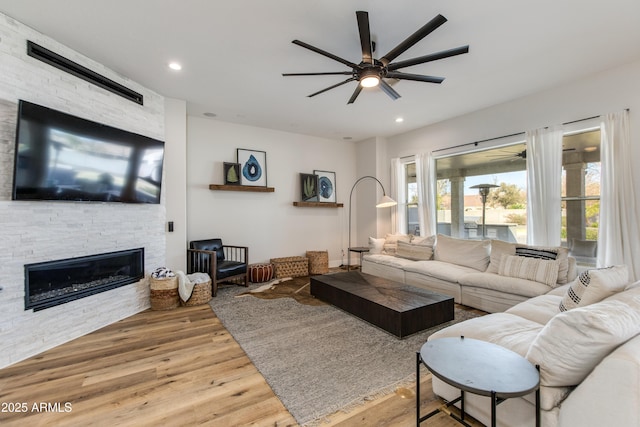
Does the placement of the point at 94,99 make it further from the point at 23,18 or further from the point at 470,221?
the point at 470,221

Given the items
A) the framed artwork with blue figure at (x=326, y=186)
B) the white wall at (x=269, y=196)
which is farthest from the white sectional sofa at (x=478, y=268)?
the framed artwork with blue figure at (x=326, y=186)

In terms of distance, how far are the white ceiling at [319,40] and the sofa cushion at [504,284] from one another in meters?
2.47

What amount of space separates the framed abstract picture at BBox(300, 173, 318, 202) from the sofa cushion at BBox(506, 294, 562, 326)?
4.22 meters

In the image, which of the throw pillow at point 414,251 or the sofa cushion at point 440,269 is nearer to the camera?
the sofa cushion at point 440,269

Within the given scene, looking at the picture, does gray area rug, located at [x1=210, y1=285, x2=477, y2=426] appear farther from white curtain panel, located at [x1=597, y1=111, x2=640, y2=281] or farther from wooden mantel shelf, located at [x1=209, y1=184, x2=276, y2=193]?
wooden mantel shelf, located at [x1=209, y1=184, x2=276, y2=193]

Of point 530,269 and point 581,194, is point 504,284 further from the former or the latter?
point 581,194

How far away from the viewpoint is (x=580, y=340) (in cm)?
131

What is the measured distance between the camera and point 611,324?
130cm

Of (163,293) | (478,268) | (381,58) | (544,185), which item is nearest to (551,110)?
(544,185)

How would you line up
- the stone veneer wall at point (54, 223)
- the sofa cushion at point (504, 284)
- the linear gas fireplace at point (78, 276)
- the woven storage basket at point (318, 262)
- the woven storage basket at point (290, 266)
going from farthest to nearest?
the woven storage basket at point (318, 262), the woven storage basket at point (290, 266), the sofa cushion at point (504, 284), the linear gas fireplace at point (78, 276), the stone veneer wall at point (54, 223)

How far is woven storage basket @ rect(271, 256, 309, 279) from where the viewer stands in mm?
5375

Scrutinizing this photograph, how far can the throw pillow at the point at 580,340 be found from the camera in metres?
1.29

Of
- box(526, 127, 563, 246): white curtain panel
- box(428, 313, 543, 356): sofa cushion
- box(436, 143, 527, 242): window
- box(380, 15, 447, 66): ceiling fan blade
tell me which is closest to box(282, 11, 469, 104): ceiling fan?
box(380, 15, 447, 66): ceiling fan blade

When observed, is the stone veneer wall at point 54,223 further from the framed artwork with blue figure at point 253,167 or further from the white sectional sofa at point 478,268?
the white sectional sofa at point 478,268
